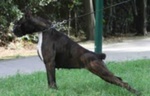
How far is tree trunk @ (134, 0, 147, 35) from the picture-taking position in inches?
872

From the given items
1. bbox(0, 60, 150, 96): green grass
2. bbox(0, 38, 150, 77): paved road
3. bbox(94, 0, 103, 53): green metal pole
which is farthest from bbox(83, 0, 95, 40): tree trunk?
bbox(94, 0, 103, 53): green metal pole

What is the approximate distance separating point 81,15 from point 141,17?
7564 mm

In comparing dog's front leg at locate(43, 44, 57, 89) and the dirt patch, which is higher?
dog's front leg at locate(43, 44, 57, 89)

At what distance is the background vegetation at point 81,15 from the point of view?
53.6ft

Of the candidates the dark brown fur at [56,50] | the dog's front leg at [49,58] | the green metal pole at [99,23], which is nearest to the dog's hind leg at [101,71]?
the dark brown fur at [56,50]

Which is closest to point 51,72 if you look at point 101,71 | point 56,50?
point 56,50

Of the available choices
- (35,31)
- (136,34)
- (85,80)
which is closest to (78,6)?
(136,34)

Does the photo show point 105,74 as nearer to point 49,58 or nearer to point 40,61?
point 49,58

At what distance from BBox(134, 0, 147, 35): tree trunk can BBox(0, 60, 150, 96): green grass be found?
1188 cm

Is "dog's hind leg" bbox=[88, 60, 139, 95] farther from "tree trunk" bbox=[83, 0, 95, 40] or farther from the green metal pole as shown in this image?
"tree trunk" bbox=[83, 0, 95, 40]

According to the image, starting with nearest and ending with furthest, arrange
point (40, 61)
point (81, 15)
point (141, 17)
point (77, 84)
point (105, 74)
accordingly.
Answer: point (105, 74), point (77, 84), point (40, 61), point (81, 15), point (141, 17)

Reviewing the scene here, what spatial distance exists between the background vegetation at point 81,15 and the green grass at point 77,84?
5.63 metres

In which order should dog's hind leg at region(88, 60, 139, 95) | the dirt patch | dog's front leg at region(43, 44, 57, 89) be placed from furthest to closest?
1. the dirt patch
2. dog's front leg at region(43, 44, 57, 89)
3. dog's hind leg at region(88, 60, 139, 95)

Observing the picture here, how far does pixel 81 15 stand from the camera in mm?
15789
